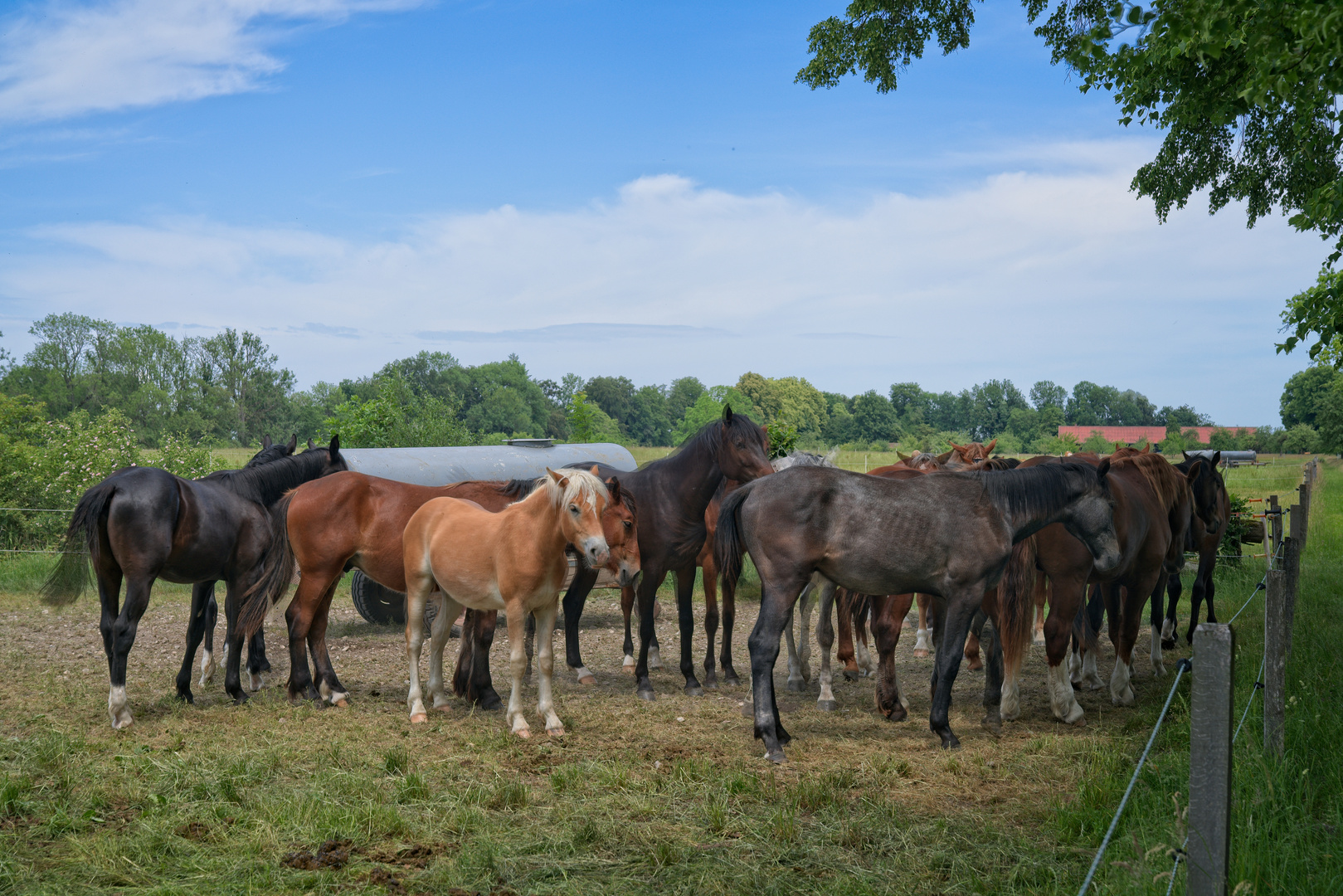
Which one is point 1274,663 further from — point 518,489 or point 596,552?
point 518,489

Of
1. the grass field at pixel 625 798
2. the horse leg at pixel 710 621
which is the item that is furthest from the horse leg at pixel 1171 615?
the horse leg at pixel 710 621

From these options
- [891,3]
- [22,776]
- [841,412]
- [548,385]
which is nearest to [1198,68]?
[891,3]

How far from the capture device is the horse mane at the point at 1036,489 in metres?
5.92

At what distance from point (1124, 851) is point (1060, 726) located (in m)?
3.05

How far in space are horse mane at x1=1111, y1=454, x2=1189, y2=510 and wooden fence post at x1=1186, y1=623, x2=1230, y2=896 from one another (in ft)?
18.4

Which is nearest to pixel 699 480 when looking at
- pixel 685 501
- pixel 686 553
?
pixel 685 501

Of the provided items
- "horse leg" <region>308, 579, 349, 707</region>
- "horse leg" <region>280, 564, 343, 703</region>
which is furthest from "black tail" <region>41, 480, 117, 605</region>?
"horse leg" <region>308, 579, 349, 707</region>

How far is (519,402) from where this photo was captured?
237 feet

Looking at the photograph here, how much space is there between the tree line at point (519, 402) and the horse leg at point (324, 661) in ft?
75.0

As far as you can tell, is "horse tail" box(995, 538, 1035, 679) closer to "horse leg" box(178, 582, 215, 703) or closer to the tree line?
"horse leg" box(178, 582, 215, 703)

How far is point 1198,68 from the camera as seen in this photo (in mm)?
7797

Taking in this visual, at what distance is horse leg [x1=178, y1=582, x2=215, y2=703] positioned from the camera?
22.8 feet

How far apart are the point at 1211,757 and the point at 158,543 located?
22.0 feet

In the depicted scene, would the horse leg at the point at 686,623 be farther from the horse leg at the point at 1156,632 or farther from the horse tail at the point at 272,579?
the horse leg at the point at 1156,632
